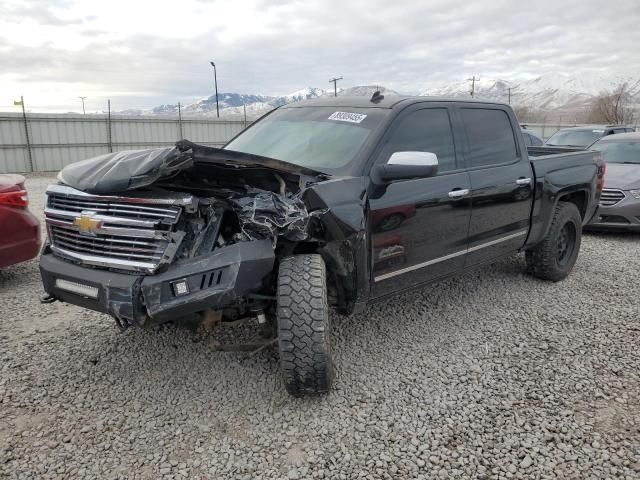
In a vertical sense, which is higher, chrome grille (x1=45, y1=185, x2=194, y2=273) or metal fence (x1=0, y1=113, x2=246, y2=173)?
metal fence (x1=0, y1=113, x2=246, y2=173)

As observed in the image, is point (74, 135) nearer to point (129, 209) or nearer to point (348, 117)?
point (348, 117)

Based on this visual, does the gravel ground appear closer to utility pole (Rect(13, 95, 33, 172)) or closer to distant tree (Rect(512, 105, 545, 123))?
utility pole (Rect(13, 95, 33, 172))

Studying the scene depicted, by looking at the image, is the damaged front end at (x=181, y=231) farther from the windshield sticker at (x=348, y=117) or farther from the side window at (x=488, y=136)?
the side window at (x=488, y=136)

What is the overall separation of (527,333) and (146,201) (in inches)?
120

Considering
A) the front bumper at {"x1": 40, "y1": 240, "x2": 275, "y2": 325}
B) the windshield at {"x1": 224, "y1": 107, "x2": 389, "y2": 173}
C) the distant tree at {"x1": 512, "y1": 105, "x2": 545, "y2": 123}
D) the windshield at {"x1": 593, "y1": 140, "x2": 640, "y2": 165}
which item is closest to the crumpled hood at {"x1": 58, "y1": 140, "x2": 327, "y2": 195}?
the front bumper at {"x1": 40, "y1": 240, "x2": 275, "y2": 325}

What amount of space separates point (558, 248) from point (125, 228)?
14.5 feet

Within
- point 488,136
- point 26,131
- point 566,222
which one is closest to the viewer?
point 488,136

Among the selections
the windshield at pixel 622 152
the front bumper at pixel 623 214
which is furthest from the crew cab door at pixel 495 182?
the windshield at pixel 622 152

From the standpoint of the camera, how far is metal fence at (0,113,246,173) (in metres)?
17.3

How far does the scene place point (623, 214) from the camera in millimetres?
7188

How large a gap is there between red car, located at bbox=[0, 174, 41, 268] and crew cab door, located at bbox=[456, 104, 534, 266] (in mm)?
3996

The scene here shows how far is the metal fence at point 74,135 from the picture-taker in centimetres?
1728

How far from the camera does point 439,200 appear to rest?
3.60 metres

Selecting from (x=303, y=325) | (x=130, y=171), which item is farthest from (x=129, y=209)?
(x=303, y=325)
